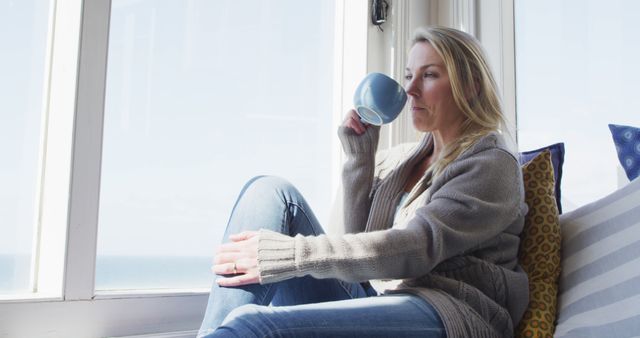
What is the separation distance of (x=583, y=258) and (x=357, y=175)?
1.90 feet

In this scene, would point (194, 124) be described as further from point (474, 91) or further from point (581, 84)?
point (581, 84)

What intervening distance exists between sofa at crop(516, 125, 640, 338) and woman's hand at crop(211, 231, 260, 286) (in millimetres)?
537

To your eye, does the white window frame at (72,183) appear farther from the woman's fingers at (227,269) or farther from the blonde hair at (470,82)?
the blonde hair at (470,82)

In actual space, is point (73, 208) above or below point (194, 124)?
below

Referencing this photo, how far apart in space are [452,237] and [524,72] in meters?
1.08

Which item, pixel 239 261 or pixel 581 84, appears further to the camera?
pixel 581 84

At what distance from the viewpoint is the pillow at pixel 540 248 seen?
138cm

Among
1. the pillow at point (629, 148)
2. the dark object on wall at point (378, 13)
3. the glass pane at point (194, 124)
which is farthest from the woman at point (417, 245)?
the dark object on wall at point (378, 13)

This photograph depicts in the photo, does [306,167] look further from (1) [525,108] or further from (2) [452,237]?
(2) [452,237]

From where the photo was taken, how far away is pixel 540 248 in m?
1.48

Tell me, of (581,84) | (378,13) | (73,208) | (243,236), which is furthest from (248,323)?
(378,13)

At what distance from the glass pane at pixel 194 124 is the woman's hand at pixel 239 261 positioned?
1.41 feet

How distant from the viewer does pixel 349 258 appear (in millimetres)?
1243

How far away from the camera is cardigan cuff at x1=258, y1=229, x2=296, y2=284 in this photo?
1.23 m
